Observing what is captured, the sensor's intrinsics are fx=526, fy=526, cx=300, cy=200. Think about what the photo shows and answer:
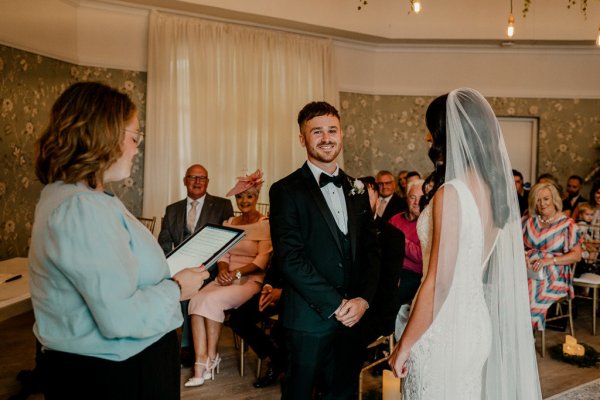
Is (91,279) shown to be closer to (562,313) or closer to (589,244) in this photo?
(562,313)

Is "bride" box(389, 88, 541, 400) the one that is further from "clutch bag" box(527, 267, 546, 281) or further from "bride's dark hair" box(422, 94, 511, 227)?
"clutch bag" box(527, 267, 546, 281)

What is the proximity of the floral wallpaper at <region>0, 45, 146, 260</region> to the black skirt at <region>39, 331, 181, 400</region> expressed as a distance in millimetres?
4182

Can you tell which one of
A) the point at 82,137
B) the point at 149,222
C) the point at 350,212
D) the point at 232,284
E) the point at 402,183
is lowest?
the point at 232,284

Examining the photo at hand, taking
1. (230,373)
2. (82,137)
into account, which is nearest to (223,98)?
(230,373)

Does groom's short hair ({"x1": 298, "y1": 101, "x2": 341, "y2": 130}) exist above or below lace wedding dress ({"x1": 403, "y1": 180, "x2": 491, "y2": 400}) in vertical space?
above

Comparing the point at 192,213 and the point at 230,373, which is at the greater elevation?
the point at 192,213

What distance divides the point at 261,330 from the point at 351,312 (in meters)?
1.60

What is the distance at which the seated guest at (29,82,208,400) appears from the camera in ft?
4.35

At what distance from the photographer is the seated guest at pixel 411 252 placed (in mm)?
3893

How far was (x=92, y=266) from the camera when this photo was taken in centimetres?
131

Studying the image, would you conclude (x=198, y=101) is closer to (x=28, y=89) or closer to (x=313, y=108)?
(x=28, y=89)

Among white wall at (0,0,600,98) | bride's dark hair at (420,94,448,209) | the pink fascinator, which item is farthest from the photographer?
white wall at (0,0,600,98)

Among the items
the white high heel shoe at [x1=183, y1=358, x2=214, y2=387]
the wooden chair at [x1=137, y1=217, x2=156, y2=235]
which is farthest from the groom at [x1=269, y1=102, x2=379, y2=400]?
the wooden chair at [x1=137, y1=217, x2=156, y2=235]

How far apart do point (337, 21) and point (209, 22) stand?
1.70 m
